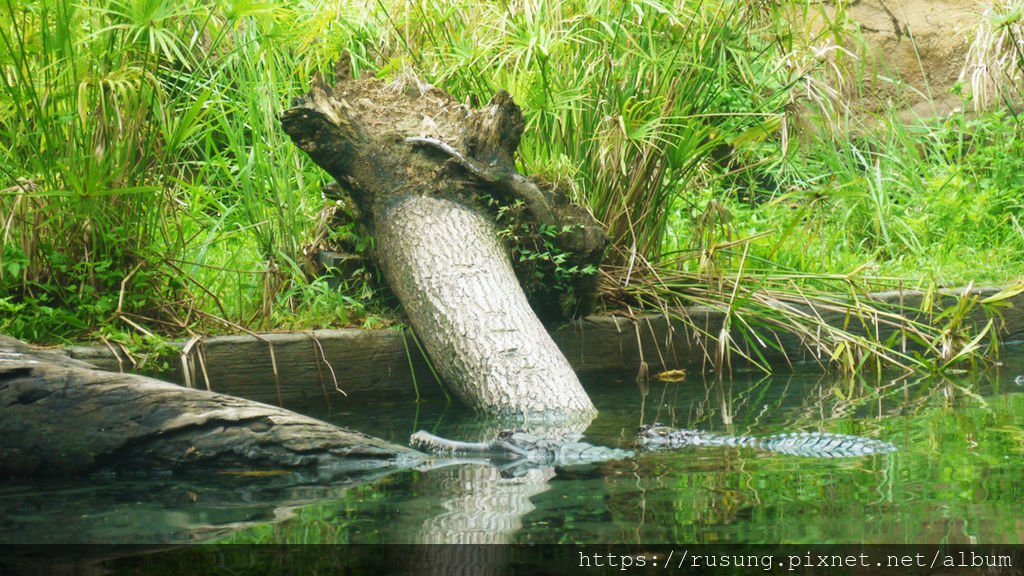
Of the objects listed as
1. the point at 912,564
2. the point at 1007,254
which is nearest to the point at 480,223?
the point at 912,564

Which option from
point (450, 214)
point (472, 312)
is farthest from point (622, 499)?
point (450, 214)

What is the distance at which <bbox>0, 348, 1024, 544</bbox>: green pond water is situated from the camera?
1.95 m

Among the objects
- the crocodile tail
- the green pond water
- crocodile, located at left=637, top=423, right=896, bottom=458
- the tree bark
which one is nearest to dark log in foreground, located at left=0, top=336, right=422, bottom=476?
the green pond water

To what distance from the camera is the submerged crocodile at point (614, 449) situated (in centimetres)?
279

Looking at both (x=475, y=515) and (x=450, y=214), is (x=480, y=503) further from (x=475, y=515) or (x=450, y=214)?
(x=450, y=214)

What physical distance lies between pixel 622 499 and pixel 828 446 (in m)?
0.82

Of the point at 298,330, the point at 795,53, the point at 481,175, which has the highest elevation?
the point at 795,53

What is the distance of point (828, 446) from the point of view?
2.79 meters

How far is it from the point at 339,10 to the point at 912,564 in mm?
4110

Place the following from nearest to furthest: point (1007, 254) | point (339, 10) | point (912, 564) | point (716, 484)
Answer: point (912, 564)
point (716, 484)
point (339, 10)
point (1007, 254)

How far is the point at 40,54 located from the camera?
12.2 feet

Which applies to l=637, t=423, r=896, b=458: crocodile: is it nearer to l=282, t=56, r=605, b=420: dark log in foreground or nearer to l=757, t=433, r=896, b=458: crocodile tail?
l=757, t=433, r=896, b=458: crocodile tail

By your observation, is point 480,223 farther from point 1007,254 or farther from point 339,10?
point 1007,254

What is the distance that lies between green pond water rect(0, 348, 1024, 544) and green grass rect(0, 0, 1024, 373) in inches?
49.5
